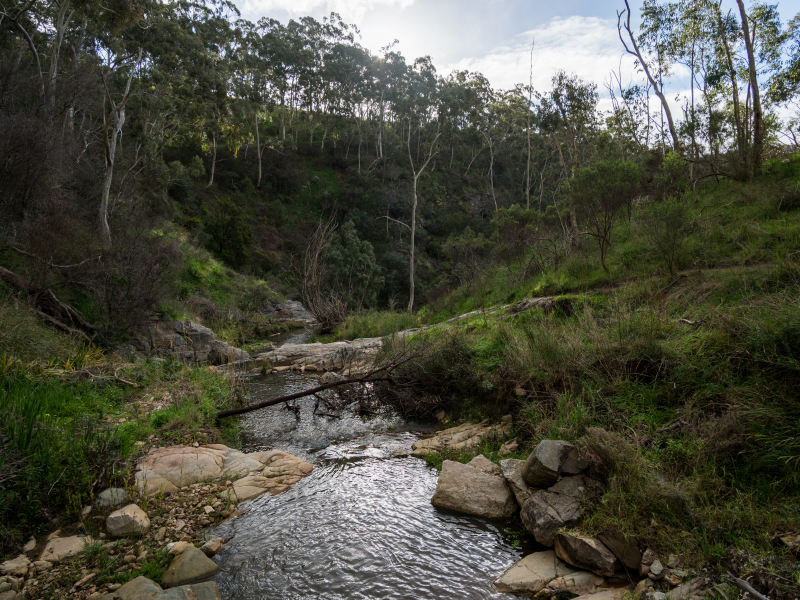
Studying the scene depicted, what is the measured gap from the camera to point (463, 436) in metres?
6.59

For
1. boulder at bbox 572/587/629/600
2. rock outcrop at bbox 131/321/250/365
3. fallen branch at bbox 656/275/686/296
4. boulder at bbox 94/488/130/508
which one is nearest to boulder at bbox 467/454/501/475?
boulder at bbox 572/587/629/600

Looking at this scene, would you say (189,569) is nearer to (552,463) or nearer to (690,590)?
(552,463)

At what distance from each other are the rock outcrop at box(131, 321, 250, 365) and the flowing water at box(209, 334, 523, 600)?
6.95 m


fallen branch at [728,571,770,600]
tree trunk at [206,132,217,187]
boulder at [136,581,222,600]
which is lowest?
boulder at [136,581,222,600]

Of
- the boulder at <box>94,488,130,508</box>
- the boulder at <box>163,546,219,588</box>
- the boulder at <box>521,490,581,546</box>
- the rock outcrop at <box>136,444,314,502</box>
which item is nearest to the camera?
the boulder at <box>163,546,219,588</box>

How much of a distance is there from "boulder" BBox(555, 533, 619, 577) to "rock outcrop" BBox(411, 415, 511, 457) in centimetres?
244

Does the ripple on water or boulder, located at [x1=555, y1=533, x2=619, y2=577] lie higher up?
boulder, located at [x1=555, y1=533, x2=619, y2=577]

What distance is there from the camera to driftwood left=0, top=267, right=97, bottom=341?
28.5ft

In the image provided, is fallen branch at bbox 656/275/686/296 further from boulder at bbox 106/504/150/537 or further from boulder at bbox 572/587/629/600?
boulder at bbox 106/504/150/537

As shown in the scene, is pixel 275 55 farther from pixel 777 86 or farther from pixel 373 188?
pixel 777 86

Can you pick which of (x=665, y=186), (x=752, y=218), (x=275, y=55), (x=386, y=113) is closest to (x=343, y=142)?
(x=386, y=113)

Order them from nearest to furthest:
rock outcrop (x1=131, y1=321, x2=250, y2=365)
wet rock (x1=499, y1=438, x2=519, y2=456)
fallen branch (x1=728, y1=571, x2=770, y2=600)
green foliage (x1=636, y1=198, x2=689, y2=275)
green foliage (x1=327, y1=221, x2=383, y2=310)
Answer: fallen branch (x1=728, y1=571, x2=770, y2=600) → wet rock (x1=499, y1=438, x2=519, y2=456) → green foliage (x1=636, y1=198, x2=689, y2=275) → rock outcrop (x1=131, y1=321, x2=250, y2=365) → green foliage (x1=327, y1=221, x2=383, y2=310)

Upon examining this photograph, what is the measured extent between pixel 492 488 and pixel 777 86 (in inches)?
762

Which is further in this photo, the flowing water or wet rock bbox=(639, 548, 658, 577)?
the flowing water
